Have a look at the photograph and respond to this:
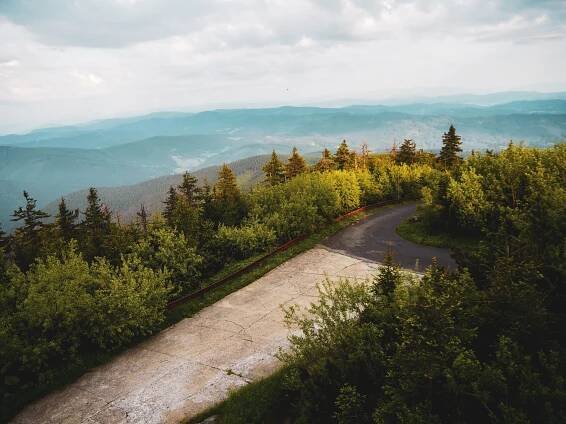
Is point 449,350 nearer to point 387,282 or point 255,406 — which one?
point 387,282

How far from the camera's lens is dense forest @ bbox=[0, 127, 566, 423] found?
15.0ft

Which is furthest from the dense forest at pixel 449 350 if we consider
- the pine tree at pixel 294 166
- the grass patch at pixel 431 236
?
the pine tree at pixel 294 166

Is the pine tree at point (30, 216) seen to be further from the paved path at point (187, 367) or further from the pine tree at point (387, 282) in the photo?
the pine tree at point (387, 282)

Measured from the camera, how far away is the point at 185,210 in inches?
643

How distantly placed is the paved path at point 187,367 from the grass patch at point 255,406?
34cm

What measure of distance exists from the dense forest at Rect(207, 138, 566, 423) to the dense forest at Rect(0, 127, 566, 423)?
0.8 inches

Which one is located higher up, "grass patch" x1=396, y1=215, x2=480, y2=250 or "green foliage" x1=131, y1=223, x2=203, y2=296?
"green foliage" x1=131, y1=223, x2=203, y2=296

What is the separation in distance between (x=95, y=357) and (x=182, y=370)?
257 cm

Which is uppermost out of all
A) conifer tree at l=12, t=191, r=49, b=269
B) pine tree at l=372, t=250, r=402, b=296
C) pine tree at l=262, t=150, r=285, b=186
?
pine tree at l=372, t=250, r=402, b=296

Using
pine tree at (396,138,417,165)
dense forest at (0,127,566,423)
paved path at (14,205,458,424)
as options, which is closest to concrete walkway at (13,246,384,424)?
paved path at (14,205,458,424)

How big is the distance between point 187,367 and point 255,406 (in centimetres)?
247

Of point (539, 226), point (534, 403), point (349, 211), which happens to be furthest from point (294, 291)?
point (349, 211)

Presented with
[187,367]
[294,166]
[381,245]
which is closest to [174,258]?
[187,367]

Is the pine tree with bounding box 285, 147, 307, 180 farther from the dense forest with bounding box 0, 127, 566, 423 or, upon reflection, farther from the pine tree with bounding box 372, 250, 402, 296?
the pine tree with bounding box 372, 250, 402, 296
